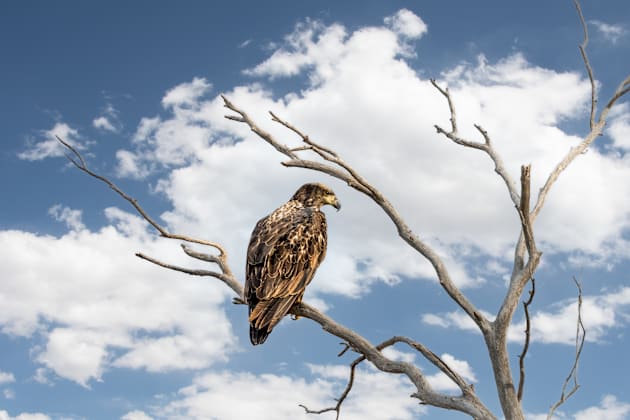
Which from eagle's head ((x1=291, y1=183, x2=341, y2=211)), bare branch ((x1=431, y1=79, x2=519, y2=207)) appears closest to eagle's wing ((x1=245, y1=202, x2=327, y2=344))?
eagle's head ((x1=291, y1=183, x2=341, y2=211))

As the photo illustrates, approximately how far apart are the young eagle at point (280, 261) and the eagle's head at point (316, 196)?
0.65ft

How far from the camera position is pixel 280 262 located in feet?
21.4

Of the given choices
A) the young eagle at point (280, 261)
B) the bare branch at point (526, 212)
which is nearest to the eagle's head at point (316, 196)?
the young eagle at point (280, 261)

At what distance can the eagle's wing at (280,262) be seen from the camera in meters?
6.01

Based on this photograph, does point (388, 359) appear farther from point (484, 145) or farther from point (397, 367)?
point (484, 145)

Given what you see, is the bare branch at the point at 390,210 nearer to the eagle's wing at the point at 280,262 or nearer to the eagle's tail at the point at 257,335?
the eagle's wing at the point at 280,262

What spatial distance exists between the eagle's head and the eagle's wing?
1.40ft

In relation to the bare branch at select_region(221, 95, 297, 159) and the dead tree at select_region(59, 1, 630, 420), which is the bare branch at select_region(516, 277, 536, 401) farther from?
the bare branch at select_region(221, 95, 297, 159)

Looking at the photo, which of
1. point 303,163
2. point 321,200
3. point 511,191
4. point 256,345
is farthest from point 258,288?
point 511,191

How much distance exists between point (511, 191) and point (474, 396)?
2.18 m

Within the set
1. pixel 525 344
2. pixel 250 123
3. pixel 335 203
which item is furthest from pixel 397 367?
pixel 250 123

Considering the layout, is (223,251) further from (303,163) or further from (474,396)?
(474,396)

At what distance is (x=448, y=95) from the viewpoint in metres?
7.91

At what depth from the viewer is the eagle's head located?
310 inches
